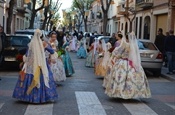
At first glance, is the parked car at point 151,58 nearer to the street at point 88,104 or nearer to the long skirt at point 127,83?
the street at point 88,104

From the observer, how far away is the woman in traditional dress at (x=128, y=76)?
898 centimetres

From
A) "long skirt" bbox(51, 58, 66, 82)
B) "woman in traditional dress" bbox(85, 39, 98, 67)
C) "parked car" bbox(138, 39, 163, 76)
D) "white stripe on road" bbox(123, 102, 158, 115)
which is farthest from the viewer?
"woman in traditional dress" bbox(85, 39, 98, 67)

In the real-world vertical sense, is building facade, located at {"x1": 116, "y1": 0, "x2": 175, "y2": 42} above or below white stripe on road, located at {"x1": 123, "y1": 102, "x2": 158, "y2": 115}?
above

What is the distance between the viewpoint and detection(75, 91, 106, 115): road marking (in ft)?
26.0

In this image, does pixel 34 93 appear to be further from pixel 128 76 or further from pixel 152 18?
pixel 152 18

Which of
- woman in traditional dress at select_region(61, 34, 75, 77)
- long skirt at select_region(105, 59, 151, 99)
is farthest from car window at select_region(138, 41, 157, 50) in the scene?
long skirt at select_region(105, 59, 151, 99)

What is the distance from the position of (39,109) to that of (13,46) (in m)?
8.14

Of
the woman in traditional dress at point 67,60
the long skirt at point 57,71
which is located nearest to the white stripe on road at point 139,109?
the long skirt at point 57,71

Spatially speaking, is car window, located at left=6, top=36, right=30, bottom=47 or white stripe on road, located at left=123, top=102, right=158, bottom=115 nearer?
white stripe on road, located at left=123, top=102, right=158, bottom=115

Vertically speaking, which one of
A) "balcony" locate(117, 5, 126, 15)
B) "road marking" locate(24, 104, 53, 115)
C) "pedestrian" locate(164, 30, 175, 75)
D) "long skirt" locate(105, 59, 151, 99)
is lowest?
"road marking" locate(24, 104, 53, 115)

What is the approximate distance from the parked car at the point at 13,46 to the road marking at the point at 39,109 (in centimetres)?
672

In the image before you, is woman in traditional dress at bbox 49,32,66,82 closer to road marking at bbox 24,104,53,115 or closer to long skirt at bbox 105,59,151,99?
long skirt at bbox 105,59,151,99

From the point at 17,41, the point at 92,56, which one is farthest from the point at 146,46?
the point at 17,41

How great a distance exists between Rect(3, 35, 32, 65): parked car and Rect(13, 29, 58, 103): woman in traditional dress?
627cm
